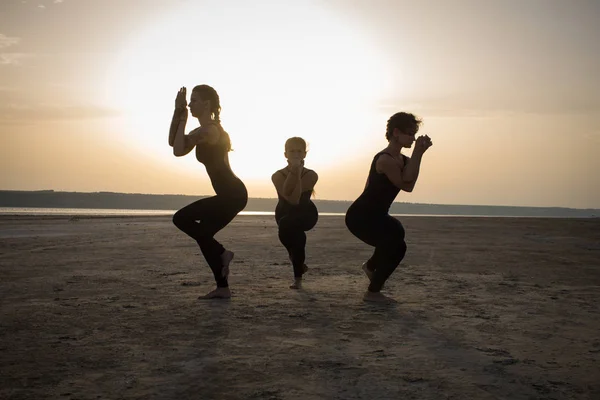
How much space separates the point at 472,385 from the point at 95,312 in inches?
121

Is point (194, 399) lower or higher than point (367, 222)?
lower

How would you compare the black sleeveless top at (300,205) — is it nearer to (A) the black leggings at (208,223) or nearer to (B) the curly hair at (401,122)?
(A) the black leggings at (208,223)

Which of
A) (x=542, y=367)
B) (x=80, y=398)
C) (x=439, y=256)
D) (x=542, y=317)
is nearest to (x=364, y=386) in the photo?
(x=542, y=367)

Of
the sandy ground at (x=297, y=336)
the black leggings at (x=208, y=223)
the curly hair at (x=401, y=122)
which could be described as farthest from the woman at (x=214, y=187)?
the curly hair at (x=401, y=122)

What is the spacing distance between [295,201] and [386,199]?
1236mm

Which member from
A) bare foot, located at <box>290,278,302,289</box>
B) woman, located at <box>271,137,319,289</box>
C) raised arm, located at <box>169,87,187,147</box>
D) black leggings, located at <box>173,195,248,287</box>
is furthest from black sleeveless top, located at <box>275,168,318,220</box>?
raised arm, located at <box>169,87,187,147</box>

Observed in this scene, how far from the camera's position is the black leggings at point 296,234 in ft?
20.2

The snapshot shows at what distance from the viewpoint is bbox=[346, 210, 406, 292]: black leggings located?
5.26m

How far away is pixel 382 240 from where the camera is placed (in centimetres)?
536

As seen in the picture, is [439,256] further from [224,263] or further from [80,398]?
[80,398]

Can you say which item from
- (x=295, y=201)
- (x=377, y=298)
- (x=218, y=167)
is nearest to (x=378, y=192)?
(x=377, y=298)

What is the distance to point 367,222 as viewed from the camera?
542 centimetres

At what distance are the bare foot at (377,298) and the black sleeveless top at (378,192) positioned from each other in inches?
32.4

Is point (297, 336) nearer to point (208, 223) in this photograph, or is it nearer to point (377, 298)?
point (377, 298)
